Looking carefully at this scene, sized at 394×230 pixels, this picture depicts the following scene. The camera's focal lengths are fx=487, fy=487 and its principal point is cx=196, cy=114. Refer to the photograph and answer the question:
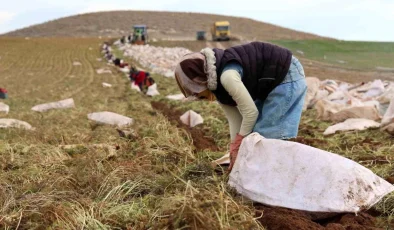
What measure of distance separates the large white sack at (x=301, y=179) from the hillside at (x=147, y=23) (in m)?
42.2

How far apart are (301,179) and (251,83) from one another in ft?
2.32

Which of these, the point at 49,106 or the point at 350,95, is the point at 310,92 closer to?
the point at 350,95

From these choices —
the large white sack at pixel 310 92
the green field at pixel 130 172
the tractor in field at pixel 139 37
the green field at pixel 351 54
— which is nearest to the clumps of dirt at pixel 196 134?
the green field at pixel 130 172

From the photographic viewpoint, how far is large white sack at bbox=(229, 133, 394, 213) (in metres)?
2.76

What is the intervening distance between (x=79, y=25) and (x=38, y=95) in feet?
157

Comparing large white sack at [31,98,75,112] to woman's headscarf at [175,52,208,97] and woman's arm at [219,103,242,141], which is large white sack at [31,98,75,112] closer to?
woman's arm at [219,103,242,141]

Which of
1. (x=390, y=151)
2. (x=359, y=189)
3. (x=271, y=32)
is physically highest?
(x=359, y=189)

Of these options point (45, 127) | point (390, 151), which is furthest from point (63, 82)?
point (390, 151)

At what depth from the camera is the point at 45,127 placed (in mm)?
6172

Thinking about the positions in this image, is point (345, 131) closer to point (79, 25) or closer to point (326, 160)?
point (326, 160)

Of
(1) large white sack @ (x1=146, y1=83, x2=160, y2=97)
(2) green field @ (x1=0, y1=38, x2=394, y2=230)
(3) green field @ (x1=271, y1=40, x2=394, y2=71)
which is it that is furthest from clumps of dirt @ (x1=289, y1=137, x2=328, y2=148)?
(3) green field @ (x1=271, y1=40, x2=394, y2=71)

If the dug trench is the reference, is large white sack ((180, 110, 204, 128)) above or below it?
below

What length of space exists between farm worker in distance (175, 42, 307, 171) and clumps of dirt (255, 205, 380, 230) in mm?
606

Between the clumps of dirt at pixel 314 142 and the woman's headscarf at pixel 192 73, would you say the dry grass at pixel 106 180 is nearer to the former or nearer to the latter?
the woman's headscarf at pixel 192 73
